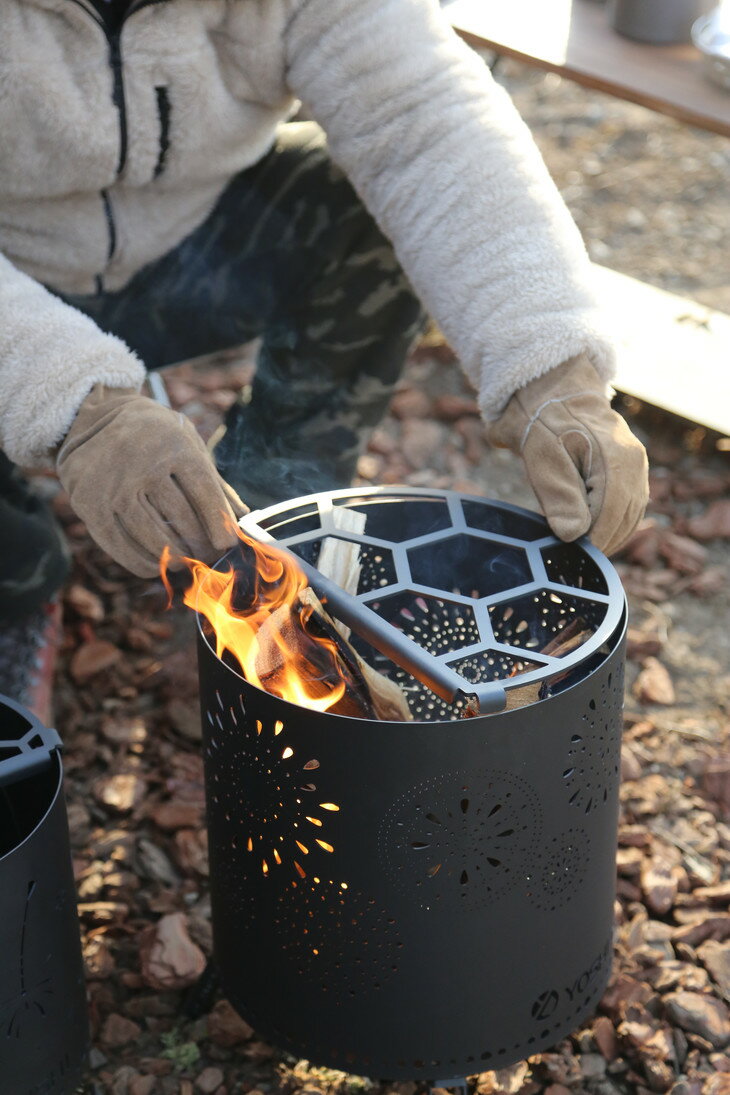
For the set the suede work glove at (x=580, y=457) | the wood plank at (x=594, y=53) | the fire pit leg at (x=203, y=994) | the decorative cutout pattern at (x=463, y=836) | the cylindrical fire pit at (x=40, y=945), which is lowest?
the fire pit leg at (x=203, y=994)

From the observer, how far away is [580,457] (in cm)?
143

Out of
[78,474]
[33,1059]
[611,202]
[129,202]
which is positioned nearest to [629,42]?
[611,202]

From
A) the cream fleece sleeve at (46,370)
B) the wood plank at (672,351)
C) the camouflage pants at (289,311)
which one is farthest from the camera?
the wood plank at (672,351)

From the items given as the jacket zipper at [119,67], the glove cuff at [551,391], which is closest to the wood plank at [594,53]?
the glove cuff at [551,391]

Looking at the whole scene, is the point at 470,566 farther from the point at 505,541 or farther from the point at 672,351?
the point at 672,351

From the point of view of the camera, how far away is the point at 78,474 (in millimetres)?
1344

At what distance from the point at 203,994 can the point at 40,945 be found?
0.41 meters

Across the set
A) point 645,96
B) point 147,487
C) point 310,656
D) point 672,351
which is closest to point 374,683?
point 310,656


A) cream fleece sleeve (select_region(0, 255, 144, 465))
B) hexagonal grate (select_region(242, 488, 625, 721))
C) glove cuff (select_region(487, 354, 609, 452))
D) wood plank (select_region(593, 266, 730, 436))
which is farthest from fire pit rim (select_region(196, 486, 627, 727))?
wood plank (select_region(593, 266, 730, 436))

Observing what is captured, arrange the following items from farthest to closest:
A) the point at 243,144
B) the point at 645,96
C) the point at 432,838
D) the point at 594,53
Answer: the point at 594,53
the point at 645,96
the point at 243,144
the point at 432,838

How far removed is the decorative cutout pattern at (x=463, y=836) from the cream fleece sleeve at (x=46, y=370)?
2.01 feet

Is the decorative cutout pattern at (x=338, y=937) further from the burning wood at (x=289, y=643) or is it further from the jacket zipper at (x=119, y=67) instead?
the jacket zipper at (x=119, y=67)

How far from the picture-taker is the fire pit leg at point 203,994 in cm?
156


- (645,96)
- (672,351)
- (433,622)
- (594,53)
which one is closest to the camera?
(433,622)
